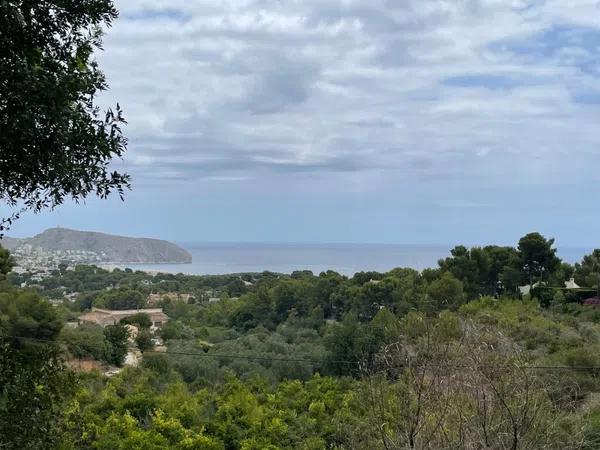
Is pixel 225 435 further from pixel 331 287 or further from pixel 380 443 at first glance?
pixel 331 287

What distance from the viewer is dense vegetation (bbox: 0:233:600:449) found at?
5.09 meters

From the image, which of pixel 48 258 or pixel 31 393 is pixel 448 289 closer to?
pixel 31 393

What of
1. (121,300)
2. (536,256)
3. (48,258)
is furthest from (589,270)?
(48,258)

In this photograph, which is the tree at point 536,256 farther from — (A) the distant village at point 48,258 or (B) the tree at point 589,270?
(A) the distant village at point 48,258

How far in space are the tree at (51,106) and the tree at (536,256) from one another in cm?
2545

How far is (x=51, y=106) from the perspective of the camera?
3023 millimetres

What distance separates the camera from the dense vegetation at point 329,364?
5090mm

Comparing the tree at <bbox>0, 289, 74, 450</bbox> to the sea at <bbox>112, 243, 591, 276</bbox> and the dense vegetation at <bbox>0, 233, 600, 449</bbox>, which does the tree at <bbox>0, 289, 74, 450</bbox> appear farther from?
Result: the sea at <bbox>112, 243, 591, 276</bbox>

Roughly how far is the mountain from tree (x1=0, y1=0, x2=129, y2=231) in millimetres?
45799

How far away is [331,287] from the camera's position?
3153cm

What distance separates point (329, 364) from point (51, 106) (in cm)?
1834

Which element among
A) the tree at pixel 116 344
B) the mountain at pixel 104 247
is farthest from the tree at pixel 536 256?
the mountain at pixel 104 247

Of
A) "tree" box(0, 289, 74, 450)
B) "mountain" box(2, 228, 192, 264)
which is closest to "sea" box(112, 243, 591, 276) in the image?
"mountain" box(2, 228, 192, 264)

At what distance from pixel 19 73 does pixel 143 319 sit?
90.3 ft
